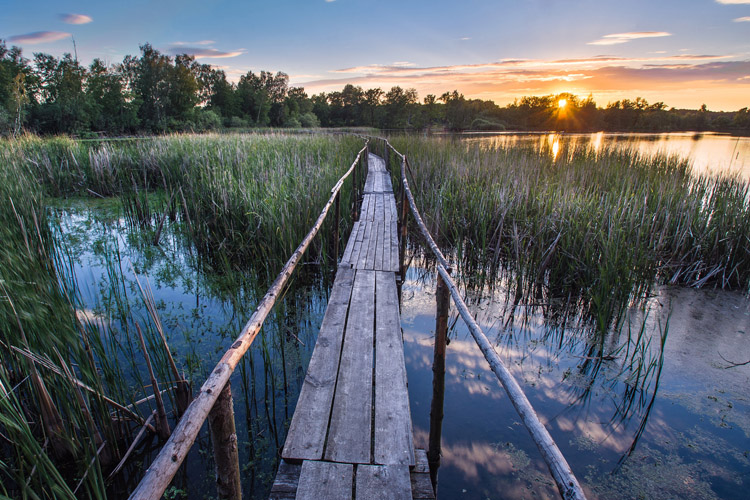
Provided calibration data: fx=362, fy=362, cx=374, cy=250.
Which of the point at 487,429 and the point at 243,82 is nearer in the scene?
the point at 487,429

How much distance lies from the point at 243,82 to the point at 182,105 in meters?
26.3

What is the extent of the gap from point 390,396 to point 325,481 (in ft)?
2.19

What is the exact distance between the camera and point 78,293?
3990mm

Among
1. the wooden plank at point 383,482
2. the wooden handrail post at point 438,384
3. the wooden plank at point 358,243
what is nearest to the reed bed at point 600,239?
the wooden plank at point 358,243

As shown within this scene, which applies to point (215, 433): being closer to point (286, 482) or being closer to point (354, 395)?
point (286, 482)

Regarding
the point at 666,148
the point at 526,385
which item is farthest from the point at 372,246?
the point at 666,148

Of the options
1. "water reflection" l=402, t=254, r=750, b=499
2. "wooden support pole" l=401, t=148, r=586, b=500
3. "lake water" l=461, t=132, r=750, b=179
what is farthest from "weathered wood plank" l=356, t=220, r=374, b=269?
"lake water" l=461, t=132, r=750, b=179

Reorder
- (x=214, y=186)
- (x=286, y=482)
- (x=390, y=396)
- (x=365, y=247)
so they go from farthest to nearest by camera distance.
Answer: (x=214, y=186), (x=365, y=247), (x=390, y=396), (x=286, y=482)

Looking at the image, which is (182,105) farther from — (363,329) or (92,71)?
(363,329)

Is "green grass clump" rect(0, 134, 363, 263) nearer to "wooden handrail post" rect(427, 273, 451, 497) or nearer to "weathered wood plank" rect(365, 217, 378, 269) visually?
"weathered wood plank" rect(365, 217, 378, 269)

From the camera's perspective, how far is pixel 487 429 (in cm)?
264

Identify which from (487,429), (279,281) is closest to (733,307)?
(487,429)

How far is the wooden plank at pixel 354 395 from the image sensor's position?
1.79 m

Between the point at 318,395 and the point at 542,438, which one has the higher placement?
the point at 542,438
